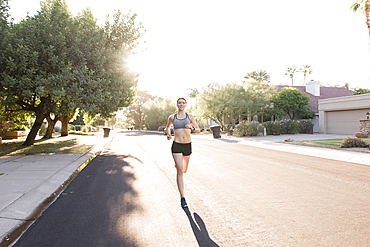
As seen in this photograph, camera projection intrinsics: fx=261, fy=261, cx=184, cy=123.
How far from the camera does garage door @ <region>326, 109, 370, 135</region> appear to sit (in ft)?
85.9

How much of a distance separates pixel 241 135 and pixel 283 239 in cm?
2181

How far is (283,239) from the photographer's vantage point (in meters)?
3.32

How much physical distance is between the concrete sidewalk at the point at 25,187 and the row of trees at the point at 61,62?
4730mm

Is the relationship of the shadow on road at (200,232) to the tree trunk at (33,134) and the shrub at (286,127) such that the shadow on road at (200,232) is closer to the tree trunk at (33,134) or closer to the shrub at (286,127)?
the tree trunk at (33,134)

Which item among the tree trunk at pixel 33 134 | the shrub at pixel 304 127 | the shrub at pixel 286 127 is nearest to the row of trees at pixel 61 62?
the tree trunk at pixel 33 134

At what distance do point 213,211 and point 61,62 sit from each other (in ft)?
36.9

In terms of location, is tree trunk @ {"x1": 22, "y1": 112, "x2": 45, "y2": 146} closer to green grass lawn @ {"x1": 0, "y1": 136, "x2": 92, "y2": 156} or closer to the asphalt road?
green grass lawn @ {"x1": 0, "y1": 136, "x2": 92, "y2": 156}

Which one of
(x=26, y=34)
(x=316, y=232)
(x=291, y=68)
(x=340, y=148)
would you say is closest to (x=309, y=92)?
(x=291, y=68)

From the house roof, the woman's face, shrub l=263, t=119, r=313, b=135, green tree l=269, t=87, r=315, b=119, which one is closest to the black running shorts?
the woman's face

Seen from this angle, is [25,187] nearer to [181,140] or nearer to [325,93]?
[181,140]

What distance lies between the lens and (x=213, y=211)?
14.4 feet

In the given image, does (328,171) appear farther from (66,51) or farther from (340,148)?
(66,51)

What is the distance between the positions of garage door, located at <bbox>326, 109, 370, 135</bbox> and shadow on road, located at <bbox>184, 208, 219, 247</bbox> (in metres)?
27.5

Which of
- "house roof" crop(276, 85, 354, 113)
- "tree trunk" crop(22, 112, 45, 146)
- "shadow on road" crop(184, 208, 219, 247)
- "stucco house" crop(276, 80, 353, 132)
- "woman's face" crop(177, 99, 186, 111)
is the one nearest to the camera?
"shadow on road" crop(184, 208, 219, 247)
